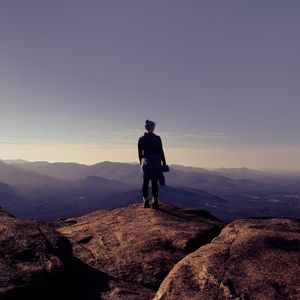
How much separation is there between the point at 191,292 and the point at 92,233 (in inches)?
350

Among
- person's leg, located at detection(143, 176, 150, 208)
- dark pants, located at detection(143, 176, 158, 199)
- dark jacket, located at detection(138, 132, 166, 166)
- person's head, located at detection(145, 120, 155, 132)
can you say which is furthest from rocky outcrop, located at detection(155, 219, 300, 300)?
person's head, located at detection(145, 120, 155, 132)

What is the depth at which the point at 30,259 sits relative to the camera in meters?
11.0

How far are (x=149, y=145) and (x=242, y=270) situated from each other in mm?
11803

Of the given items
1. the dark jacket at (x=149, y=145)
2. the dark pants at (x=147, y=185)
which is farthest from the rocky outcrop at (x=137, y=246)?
the dark jacket at (x=149, y=145)

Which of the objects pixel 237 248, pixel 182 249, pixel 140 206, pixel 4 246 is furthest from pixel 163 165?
pixel 4 246

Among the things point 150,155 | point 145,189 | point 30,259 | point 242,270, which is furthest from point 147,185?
point 242,270

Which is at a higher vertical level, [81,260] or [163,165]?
[163,165]

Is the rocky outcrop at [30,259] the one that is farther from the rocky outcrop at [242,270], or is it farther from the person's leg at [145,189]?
the person's leg at [145,189]

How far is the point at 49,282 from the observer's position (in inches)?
401

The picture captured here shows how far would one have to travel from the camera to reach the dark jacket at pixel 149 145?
21234mm

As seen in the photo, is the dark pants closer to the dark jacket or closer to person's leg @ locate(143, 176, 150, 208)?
person's leg @ locate(143, 176, 150, 208)

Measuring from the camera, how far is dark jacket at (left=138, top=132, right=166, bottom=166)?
21234 mm

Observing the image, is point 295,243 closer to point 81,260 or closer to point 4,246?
point 81,260

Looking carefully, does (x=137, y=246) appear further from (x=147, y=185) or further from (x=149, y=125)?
(x=149, y=125)
